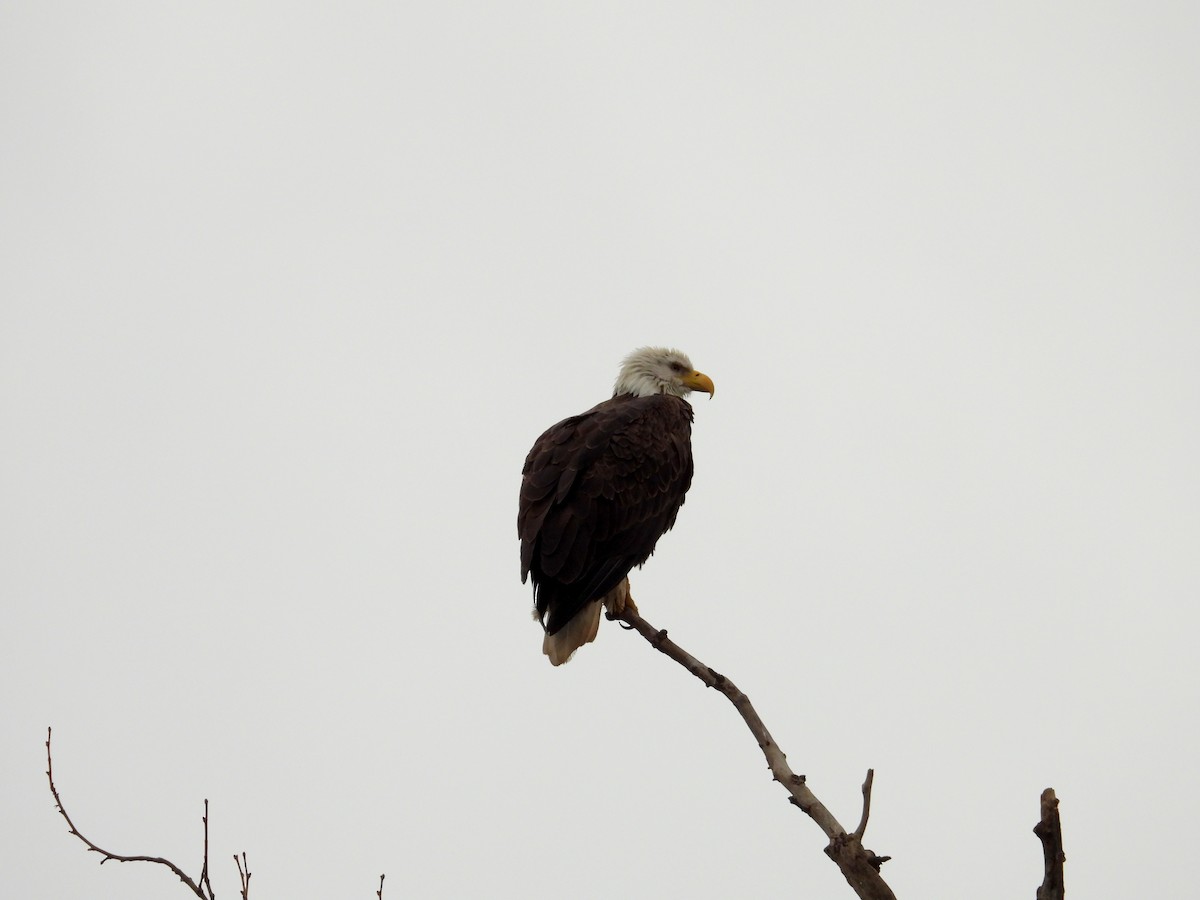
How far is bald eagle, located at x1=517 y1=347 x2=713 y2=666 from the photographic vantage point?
6.18 metres

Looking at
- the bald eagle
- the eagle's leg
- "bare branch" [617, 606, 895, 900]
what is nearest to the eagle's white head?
the bald eagle

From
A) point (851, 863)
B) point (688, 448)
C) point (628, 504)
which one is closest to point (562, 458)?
point (628, 504)

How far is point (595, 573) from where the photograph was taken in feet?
20.4

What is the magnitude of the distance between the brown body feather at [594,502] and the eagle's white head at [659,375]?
0.81 m

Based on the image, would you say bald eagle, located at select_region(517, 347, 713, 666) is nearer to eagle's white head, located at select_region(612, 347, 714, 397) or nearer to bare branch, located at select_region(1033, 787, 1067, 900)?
eagle's white head, located at select_region(612, 347, 714, 397)

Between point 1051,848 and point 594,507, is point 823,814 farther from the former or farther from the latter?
point 594,507

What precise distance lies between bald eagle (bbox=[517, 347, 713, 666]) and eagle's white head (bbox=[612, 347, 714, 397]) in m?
0.70

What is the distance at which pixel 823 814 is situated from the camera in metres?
3.71

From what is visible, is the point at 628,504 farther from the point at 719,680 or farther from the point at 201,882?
the point at 201,882

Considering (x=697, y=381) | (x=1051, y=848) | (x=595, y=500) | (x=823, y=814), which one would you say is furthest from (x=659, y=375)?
(x=1051, y=848)

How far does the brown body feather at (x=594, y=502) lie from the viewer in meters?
6.17

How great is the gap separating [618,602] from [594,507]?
648 mm

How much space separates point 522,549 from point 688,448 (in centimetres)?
148

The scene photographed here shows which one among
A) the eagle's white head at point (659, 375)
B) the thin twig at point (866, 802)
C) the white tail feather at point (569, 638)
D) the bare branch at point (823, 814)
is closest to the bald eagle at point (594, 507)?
the white tail feather at point (569, 638)
